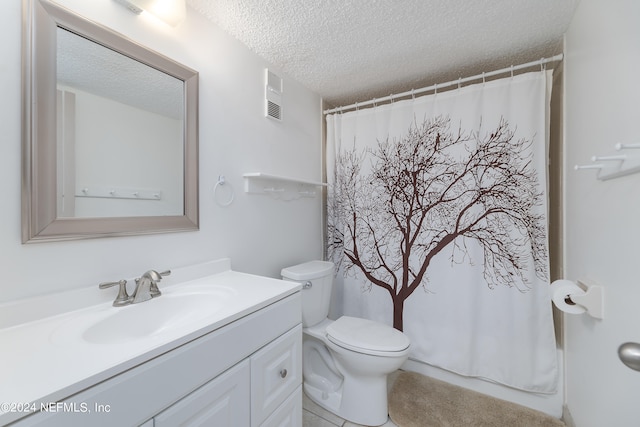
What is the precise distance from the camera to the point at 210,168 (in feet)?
4.29

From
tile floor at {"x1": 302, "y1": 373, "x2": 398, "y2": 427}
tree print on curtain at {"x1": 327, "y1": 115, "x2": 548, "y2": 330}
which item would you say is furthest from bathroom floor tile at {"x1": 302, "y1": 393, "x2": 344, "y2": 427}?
tree print on curtain at {"x1": 327, "y1": 115, "x2": 548, "y2": 330}

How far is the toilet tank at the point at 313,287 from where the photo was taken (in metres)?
1.58

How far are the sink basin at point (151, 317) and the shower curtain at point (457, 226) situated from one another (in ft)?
4.17

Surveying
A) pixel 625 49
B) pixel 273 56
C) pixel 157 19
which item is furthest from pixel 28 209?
pixel 625 49

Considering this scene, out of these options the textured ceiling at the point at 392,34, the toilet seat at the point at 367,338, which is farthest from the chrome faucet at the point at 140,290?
the textured ceiling at the point at 392,34

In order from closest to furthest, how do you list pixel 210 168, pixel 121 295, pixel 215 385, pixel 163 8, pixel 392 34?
1. pixel 215 385
2. pixel 121 295
3. pixel 163 8
4. pixel 210 168
5. pixel 392 34

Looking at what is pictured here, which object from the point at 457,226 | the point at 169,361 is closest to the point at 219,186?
the point at 169,361

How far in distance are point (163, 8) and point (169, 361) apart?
131cm

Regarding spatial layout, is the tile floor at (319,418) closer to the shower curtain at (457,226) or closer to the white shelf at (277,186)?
the shower curtain at (457,226)

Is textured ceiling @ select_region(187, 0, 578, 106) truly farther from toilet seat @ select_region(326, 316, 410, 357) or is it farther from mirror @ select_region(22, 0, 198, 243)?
toilet seat @ select_region(326, 316, 410, 357)

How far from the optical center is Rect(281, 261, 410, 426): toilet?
1.39m

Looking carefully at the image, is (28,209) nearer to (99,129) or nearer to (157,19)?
(99,129)

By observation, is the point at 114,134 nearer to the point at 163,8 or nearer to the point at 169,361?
the point at 163,8

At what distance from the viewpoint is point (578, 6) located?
3.99ft
